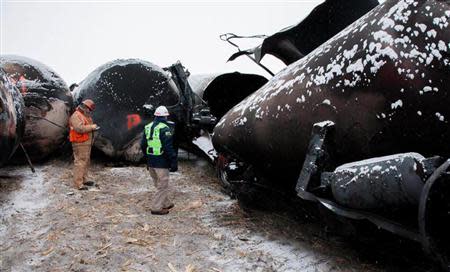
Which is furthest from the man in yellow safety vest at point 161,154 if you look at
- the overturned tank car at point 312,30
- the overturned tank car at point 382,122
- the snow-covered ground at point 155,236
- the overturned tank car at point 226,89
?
the overturned tank car at point 226,89

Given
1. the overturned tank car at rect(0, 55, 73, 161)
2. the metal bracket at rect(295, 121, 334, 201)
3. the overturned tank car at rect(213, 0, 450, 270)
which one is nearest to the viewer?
the overturned tank car at rect(213, 0, 450, 270)

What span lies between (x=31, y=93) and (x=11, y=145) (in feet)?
7.76

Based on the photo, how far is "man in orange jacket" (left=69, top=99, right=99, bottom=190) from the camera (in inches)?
257

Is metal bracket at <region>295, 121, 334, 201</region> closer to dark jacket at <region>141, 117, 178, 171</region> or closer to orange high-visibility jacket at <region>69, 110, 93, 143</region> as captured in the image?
dark jacket at <region>141, 117, 178, 171</region>

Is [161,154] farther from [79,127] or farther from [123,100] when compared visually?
[123,100]

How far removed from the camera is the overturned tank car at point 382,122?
248 centimetres

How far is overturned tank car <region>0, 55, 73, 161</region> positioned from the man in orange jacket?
4.53 ft

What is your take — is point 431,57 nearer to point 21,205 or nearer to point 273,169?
point 273,169

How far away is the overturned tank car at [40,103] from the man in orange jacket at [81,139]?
138 centimetres

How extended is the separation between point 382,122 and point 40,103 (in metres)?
6.52

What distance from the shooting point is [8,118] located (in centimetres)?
527

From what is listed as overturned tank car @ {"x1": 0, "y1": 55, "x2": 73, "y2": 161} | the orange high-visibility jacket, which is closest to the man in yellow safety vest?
the orange high-visibility jacket

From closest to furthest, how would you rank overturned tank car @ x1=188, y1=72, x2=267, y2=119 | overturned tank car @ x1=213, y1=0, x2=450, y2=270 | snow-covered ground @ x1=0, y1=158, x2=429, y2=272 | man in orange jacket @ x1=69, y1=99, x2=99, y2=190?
overturned tank car @ x1=213, y1=0, x2=450, y2=270, snow-covered ground @ x1=0, y1=158, x2=429, y2=272, man in orange jacket @ x1=69, y1=99, x2=99, y2=190, overturned tank car @ x1=188, y1=72, x2=267, y2=119

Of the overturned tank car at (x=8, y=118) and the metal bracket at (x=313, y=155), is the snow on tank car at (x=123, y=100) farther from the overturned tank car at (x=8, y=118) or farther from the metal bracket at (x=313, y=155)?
the metal bracket at (x=313, y=155)
